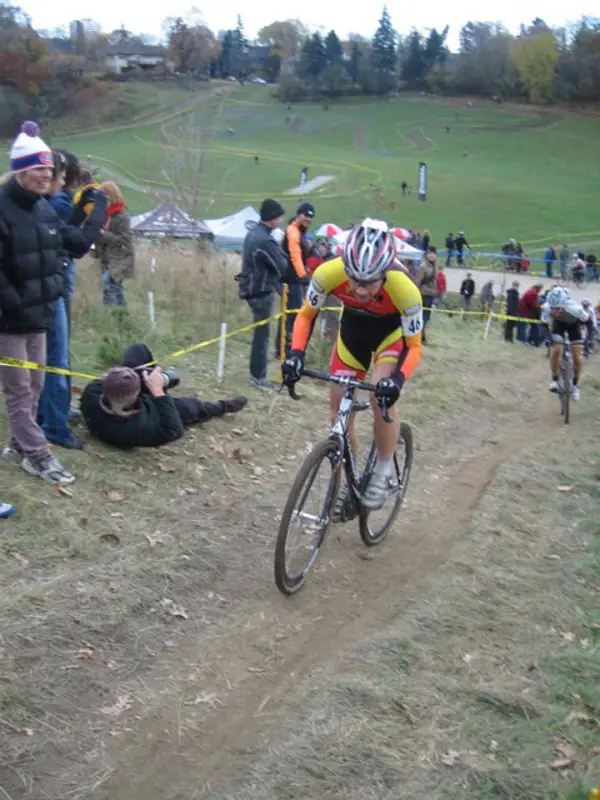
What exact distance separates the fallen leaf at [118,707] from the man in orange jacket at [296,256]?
21.9 ft

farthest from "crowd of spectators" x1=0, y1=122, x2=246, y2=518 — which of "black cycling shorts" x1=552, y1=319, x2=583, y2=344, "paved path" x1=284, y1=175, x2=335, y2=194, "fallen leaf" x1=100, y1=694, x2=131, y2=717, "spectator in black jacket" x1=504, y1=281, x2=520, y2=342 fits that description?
"paved path" x1=284, y1=175, x2=335, y2=194

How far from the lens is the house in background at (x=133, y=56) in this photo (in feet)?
369

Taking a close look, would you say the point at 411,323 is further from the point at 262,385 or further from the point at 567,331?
the point at 567,331

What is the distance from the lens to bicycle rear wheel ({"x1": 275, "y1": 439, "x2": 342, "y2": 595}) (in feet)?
16.0

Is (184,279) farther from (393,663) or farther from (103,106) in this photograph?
(103,106)

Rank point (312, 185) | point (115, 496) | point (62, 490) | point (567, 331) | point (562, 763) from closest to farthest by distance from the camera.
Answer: point (562, 763) < point (62, 490) < point (115, 496) < point (567, 331) < point (312, 185)

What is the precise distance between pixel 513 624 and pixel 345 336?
2.25 meters

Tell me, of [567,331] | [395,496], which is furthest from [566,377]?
[395,496]

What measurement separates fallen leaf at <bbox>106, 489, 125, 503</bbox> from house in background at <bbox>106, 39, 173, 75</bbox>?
4455 inches

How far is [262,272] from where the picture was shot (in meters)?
9.01

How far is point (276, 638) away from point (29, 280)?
111 inches

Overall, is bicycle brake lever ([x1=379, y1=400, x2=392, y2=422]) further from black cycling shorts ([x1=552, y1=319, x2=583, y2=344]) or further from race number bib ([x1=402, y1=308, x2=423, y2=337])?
black cycling shorts ([x1=552, y1=319, x2=583, y2=344])

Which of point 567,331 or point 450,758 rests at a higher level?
point 567,331

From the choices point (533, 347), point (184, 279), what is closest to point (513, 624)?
point (184, 279)
